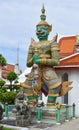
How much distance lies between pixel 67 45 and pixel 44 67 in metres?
6.33

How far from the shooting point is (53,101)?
15.1m

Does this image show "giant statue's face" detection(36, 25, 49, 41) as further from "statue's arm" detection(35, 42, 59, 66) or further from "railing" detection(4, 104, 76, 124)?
"railing" detection(4, 104, 76, 124)

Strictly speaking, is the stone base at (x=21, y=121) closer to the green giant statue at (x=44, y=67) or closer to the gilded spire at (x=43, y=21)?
the green giant statue at (x=44, y=67)

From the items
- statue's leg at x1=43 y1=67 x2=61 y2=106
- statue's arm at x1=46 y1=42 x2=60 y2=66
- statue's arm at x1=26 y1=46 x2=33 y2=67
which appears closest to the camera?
statue's leg at x1=43 y1=67 x2=61 y2=106

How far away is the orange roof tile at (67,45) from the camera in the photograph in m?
20.5

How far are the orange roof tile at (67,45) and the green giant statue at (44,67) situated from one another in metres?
4.41

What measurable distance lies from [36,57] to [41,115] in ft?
10.0

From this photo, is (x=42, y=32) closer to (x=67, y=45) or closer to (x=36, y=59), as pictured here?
(x=36, y=59)

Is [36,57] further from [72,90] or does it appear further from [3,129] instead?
[3,129]

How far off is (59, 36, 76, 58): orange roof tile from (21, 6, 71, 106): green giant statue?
4405 millimetres

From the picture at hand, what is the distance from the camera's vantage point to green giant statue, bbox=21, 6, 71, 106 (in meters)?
15.1

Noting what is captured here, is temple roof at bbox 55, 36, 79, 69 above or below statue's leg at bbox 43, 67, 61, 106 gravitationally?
above

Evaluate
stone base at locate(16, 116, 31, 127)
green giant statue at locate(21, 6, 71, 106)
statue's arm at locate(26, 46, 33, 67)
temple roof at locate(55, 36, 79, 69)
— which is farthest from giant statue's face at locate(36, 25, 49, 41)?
stone base at locate(16, 116, 31, 127)

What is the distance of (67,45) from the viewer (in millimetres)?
21469
